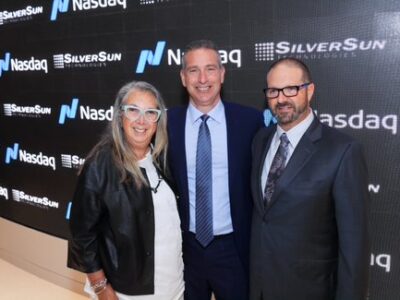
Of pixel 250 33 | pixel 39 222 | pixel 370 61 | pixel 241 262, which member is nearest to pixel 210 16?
pixel 250 33

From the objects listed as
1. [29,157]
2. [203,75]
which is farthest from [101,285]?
[29,157]

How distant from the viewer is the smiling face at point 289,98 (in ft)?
4.88

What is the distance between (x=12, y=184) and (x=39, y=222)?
20.1 inches

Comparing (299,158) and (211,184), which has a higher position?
(299,158)

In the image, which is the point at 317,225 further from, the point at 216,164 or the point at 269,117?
the point at 269,117

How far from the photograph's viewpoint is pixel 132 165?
1525mm

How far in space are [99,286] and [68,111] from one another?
6.44 ft

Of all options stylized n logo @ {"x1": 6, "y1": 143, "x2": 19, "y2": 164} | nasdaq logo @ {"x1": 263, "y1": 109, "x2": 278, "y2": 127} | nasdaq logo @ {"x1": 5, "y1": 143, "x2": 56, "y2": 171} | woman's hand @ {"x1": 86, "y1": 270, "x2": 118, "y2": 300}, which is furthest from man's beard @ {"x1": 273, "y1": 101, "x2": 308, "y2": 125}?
stylized n logo @ {"x1": 6, "y1": 143, "x2": 19, "y2": 164}

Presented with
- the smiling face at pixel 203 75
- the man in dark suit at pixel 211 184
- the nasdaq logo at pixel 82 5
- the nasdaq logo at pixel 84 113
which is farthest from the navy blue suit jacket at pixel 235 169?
the nasdaq logo at pixel 82 5

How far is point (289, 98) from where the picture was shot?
1.49 meters

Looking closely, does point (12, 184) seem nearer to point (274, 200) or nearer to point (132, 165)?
point (132, 165)

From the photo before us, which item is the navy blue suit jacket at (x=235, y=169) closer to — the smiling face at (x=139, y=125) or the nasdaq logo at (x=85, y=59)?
the smiling face at (x=139, y=125)

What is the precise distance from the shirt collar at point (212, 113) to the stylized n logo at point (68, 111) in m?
1.52

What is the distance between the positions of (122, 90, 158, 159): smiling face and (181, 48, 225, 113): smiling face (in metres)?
0.35
